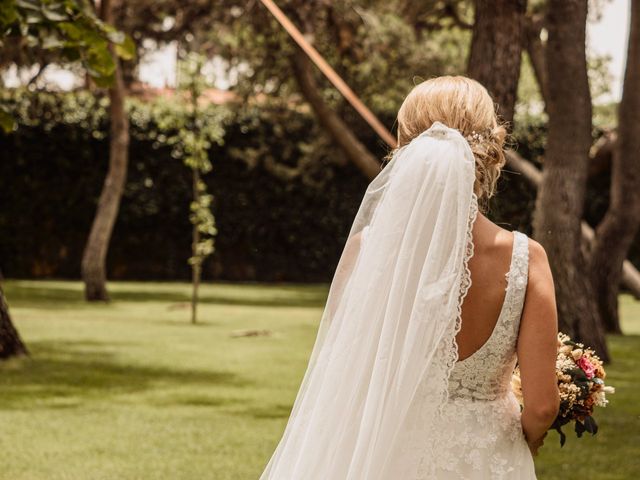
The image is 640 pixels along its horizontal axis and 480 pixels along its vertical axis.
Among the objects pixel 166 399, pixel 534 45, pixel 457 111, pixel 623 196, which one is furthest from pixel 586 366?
pixel 534 45

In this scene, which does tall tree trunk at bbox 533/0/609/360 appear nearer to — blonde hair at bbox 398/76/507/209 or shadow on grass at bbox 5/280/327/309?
shadow on grass at bbox 5/280/327/309

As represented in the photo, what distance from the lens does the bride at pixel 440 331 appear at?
110 inches

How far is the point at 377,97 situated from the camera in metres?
20.4

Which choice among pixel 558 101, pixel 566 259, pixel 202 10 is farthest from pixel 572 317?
pixel 202 10

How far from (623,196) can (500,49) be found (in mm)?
4775

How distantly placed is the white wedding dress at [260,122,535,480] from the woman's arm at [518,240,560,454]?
0.03 metres

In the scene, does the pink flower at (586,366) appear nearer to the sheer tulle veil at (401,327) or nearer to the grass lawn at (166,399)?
the sheer tulle veil at (401,327)

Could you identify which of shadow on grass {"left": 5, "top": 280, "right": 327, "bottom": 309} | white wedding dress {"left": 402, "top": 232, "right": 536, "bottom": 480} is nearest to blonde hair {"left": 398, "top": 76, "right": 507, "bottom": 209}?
white wedding dress {"left": 402, "top": 232, "right": 536, "bottom": 480}

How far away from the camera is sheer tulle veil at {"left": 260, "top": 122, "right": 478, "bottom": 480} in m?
2.84

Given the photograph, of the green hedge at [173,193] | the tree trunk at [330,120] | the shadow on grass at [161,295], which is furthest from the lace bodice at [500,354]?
the green hedge at [173,193]

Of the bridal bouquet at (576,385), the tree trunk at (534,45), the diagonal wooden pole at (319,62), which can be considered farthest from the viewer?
the tree trunk at (534,45)

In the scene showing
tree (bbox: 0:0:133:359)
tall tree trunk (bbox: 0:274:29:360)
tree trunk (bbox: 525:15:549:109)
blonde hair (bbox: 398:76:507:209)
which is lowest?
tall tree trunk (bbox: 0:274:29:360)

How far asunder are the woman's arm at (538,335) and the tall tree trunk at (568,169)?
8.39 metres

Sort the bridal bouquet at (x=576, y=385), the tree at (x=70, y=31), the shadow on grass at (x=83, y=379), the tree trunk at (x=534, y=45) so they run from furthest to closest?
the tree trunk at (x=534, y=45)
the shadow on grass at (x=83, y=379)
the tree at (x=70, y=31)
the bridal bouquet at (x=576, y=385)
